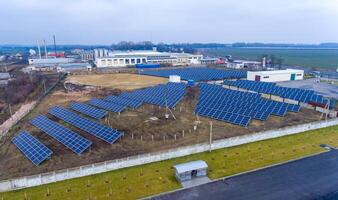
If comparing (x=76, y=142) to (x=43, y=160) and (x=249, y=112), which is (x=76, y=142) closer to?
(x=43, y=160)

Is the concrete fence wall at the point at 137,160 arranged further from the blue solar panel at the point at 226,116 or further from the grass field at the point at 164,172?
the blue solar panel at the point at 226,116

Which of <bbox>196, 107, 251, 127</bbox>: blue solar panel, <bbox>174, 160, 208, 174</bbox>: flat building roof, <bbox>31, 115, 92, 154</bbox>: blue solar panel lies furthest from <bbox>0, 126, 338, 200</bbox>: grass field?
<bbox>31, 115, 92, 154</bbox>: blue solar panel

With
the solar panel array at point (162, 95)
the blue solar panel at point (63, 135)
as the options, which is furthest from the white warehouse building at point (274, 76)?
Answer: the blue solar panel at point (63, 135)

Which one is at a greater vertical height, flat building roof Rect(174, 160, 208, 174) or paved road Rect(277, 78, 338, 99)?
paved road Rect(277, 78, 338, 99)

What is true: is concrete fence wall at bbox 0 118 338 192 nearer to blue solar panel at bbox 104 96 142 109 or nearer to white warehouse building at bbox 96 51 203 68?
blue solar panel at bbox 104 96 142 109

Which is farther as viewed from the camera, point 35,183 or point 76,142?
point 76,142

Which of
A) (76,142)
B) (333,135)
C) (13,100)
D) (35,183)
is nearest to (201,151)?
(76,142)
